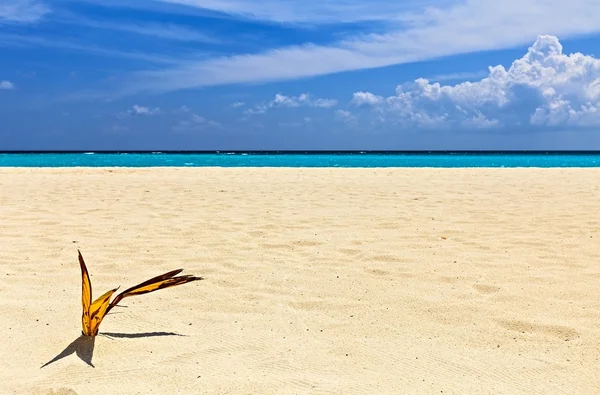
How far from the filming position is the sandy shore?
2.23 metres

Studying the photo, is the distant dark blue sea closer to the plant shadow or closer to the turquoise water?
the turquoise water

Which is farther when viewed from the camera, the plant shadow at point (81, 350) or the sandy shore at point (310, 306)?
the plant shadow at point (81, 350)

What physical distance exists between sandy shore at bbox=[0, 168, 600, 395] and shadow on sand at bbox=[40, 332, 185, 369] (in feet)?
0.04

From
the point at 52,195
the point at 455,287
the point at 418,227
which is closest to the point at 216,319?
the point at 455,287

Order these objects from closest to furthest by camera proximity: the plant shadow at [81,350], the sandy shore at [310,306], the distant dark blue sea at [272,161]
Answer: the sandy shore at [310,306], the plant shadow at [81,350], the distant dark blue sea at [272,161]

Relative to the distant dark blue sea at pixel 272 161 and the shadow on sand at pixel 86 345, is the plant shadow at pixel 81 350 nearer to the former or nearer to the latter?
the shadow on sand at pixel 86 345

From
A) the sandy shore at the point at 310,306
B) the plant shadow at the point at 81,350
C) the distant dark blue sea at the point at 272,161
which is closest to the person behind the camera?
the sandy shore at the point at 310,306

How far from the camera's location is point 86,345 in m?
2.51

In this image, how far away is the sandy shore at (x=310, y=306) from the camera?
87.8 inches

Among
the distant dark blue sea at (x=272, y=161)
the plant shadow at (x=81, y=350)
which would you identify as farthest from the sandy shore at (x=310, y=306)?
the distant dark blue sea at (x=272, y=161)

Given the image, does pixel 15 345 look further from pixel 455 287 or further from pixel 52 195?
pixel 52 195

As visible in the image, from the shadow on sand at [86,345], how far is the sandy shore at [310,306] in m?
0.01

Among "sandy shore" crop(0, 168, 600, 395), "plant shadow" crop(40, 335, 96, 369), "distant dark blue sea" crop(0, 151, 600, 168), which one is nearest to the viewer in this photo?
"sandy shore" crop(0, 168, 600, 395)

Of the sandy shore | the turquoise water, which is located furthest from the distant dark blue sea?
the sandy shore
